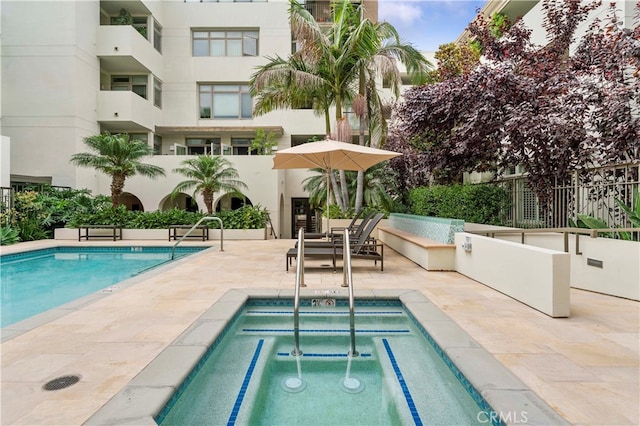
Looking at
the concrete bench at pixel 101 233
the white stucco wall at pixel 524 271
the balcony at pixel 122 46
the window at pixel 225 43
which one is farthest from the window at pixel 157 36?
the white stucco wall at pixel 524 271

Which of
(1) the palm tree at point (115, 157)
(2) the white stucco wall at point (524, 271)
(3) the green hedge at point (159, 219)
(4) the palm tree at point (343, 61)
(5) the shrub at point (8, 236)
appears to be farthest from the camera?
(3) the green hedge at point (159, 219)

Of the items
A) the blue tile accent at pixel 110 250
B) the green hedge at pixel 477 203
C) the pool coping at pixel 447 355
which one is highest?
the green hedge at pixel 477 203

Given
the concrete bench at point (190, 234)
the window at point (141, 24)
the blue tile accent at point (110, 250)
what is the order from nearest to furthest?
1. the blue tile accent at point (110, 250)
2. the concrete bench at point (190, 234)
3. the window at point (141, 24)

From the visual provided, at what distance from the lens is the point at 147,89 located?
65.7 feet

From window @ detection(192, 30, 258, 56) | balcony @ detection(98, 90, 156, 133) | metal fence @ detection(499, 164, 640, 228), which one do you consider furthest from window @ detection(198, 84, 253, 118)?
metal fence @ detection(499, 164, 640, 228)

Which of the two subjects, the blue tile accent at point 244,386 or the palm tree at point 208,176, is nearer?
the blue tile accent at point 244,386

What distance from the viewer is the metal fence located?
250 inches

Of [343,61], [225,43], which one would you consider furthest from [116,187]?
[225,43]

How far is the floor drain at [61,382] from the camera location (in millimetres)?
2861

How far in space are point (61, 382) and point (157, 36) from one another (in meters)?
22.2

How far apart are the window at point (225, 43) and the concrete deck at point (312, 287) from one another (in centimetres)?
1772

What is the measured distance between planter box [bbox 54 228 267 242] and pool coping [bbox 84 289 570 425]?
1014cm

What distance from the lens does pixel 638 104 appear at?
6.54 m

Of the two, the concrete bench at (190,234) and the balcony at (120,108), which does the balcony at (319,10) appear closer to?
the balcony at (120,108)
